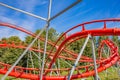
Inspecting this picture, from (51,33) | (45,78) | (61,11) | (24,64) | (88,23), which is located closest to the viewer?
(61,11)

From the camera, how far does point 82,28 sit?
9.88 metres

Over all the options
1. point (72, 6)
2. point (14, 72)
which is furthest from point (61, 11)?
point (14, 72)

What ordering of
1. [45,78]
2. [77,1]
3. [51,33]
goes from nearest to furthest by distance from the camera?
1. [77,1]
2. [45,78]
3. [51,33]

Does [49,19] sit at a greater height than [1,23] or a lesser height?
lesser

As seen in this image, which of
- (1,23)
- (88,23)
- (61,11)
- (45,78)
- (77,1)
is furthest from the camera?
(1,23)

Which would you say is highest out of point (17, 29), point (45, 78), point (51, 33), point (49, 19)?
point (51, 33)

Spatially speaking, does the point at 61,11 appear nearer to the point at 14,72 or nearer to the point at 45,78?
the point at 45,78

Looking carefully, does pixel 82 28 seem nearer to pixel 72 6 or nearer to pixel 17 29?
pixel 72 6

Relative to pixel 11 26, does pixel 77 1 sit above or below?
below

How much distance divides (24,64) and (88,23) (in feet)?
102

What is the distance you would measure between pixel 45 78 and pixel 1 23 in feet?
16.5

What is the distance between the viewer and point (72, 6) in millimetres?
5160

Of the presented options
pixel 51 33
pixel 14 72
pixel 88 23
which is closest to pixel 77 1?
pixel 88 23

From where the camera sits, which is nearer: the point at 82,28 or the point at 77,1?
the point at 77,1
